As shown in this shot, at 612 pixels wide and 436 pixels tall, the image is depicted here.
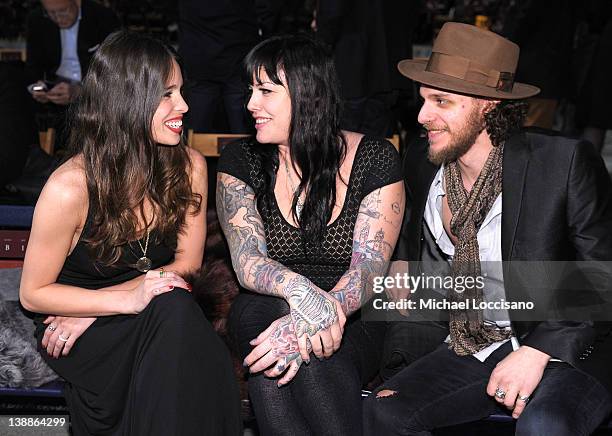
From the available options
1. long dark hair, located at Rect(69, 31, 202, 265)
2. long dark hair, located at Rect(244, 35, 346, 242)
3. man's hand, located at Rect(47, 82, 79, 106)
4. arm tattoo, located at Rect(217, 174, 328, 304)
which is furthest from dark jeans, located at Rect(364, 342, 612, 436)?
man's hand, located at Rect(47, 82, 79, 106)

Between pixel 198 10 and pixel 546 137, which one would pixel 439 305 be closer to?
pixel 546 137

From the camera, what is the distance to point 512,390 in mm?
2623

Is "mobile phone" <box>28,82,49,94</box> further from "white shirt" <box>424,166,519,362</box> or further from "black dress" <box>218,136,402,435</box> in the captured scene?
"white shirt" <box>424,166,519,362</box>

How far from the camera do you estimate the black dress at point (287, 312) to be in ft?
8.89

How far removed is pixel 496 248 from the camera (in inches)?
115

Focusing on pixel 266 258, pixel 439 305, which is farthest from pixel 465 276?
pixel 266 258

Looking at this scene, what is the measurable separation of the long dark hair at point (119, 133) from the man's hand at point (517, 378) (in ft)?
4.13

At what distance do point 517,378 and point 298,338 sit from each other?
0.69 meters

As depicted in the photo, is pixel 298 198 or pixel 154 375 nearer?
pixel 154 375

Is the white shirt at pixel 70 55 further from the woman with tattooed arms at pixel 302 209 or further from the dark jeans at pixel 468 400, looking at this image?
the dark jeans at pixel 468 400

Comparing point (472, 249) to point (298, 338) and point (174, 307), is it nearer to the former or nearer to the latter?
point (298, 338)

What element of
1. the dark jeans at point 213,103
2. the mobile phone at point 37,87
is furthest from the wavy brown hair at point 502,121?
the mobile phone at point 37,87

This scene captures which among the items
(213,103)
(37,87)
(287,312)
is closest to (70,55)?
(37,87)

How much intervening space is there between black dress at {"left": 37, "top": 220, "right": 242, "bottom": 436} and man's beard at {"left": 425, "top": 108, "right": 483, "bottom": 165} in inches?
38.4
